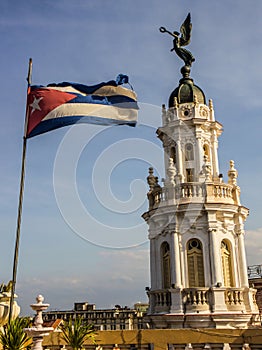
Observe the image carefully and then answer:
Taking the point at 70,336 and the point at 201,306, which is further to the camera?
the point at 201,306

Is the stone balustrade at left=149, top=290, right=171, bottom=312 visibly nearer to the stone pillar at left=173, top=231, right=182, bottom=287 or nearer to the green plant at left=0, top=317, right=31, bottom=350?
the stone pillar at left=173, top=231, right=182, bottom=287

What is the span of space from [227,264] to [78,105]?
11.8 metres

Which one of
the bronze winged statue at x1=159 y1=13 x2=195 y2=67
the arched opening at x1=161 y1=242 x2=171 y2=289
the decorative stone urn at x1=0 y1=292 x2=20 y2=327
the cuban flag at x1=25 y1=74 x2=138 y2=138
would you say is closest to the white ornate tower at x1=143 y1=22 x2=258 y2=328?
the arched opening at x1=161 y1=242 x2=171 y2=289

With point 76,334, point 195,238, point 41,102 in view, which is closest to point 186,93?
point 195,238

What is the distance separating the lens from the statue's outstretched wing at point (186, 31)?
99.4 feet

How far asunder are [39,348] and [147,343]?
15.7 ft

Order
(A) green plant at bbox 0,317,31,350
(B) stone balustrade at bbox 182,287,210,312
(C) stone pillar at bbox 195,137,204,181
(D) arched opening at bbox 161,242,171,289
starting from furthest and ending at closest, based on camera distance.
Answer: (C) stone pillar at bbox 195,137,204,181 < (D) arched opening at bbox 161,242,171,289 < (B) stone balustrade at bbox 182,287,210,312 < (A) green plant at bbox 0,317,31,350

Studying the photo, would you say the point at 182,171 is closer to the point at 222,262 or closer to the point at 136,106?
the point at 222,262

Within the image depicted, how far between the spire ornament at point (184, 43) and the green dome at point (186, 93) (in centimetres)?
55

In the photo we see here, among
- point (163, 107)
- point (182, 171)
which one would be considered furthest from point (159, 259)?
point (163, 107)

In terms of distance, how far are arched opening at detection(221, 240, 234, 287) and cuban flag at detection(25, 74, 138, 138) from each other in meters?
9.25

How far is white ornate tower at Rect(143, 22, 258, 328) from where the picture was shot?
952 inches

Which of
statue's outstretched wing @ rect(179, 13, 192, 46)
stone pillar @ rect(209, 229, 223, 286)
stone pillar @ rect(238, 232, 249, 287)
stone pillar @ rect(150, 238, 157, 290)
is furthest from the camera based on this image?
statue's outstretched wing @ rect(179, 13, 192, 46)

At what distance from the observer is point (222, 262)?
998 inches
